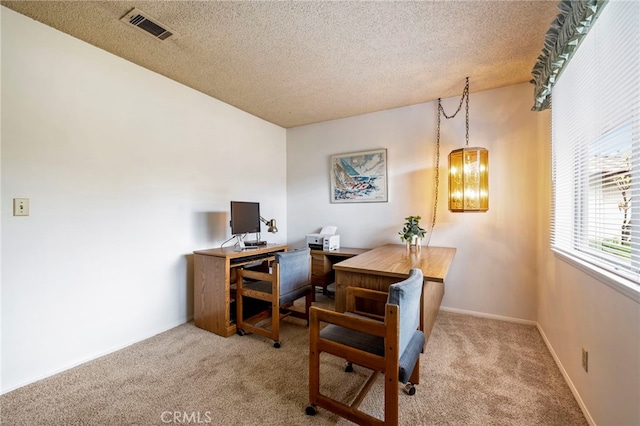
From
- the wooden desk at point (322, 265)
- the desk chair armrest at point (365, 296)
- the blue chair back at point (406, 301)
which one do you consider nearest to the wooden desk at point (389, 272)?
the desk chair armrest at point (365, 296)

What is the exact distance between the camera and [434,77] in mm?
2672

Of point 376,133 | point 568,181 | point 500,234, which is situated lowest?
point 500,234

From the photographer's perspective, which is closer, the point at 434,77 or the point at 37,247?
the point at 37,247

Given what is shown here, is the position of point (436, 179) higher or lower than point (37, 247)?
higher

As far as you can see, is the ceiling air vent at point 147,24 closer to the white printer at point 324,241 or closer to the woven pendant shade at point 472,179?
the white printer at point 324,241

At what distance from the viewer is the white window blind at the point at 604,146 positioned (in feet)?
3.85

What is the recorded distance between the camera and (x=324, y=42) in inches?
83.1

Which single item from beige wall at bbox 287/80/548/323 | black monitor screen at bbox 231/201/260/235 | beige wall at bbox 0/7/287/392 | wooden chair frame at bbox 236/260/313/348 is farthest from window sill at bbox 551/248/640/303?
beige wall at bbox 0/7/287/392

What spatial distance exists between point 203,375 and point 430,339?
75.7 inches

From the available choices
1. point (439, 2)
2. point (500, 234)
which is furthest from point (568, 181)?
point (439, 2)

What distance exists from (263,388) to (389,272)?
1.15m

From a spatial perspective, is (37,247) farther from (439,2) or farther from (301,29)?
(439,2)

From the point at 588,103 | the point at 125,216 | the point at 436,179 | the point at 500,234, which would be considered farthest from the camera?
the point at 436,179

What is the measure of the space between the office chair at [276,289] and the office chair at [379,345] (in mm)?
802
